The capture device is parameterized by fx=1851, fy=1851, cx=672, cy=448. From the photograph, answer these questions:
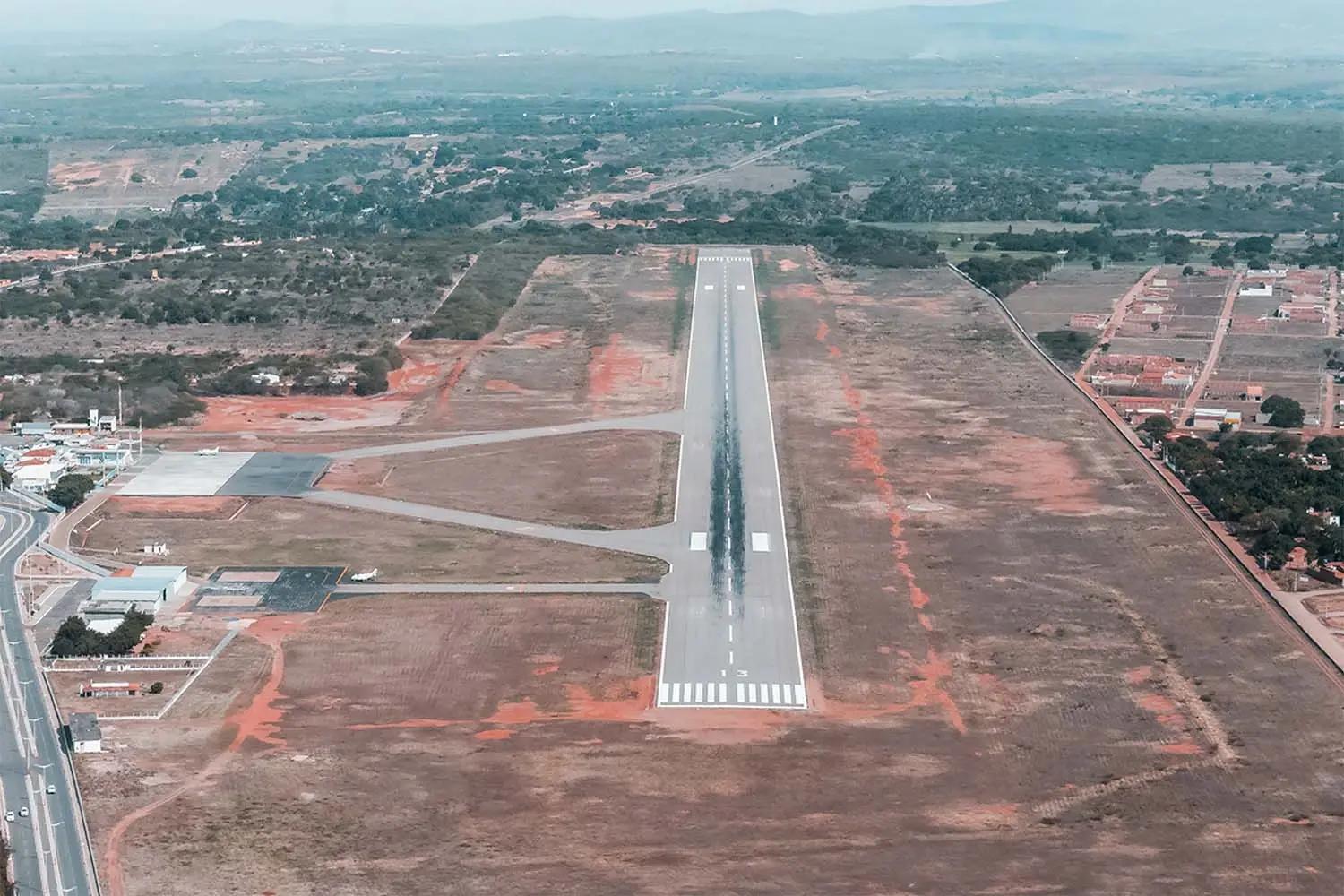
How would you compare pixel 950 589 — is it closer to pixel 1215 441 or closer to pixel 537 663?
pixel 537 663

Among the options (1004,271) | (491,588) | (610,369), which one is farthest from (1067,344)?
(491,588)

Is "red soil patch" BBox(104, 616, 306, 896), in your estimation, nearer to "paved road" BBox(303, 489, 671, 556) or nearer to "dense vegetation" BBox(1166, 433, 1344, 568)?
"paved road" BBox(303, 489, 671, 556)

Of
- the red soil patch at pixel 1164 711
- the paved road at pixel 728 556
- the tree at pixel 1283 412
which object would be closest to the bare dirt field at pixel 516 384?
the paved road at pixel 728 556

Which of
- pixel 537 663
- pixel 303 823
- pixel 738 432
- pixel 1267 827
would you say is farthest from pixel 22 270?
pixel 1267 827

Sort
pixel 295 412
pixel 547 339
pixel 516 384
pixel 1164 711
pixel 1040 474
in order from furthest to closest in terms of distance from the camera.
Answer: pixel 547 339
pixel 516 384
pixel 295 412
pixel 1040 474
pixel 1164 711

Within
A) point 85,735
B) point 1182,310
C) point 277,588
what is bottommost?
point 1182,310

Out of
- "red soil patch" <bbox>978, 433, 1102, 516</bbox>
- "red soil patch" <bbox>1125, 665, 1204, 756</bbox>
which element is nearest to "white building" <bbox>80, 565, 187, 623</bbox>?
"red soil patch" <bbox>1125, 665, 1204, 756</bbox>

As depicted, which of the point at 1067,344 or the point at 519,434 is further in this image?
the point at 1067,344

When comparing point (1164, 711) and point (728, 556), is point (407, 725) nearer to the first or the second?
point (728, 556)
